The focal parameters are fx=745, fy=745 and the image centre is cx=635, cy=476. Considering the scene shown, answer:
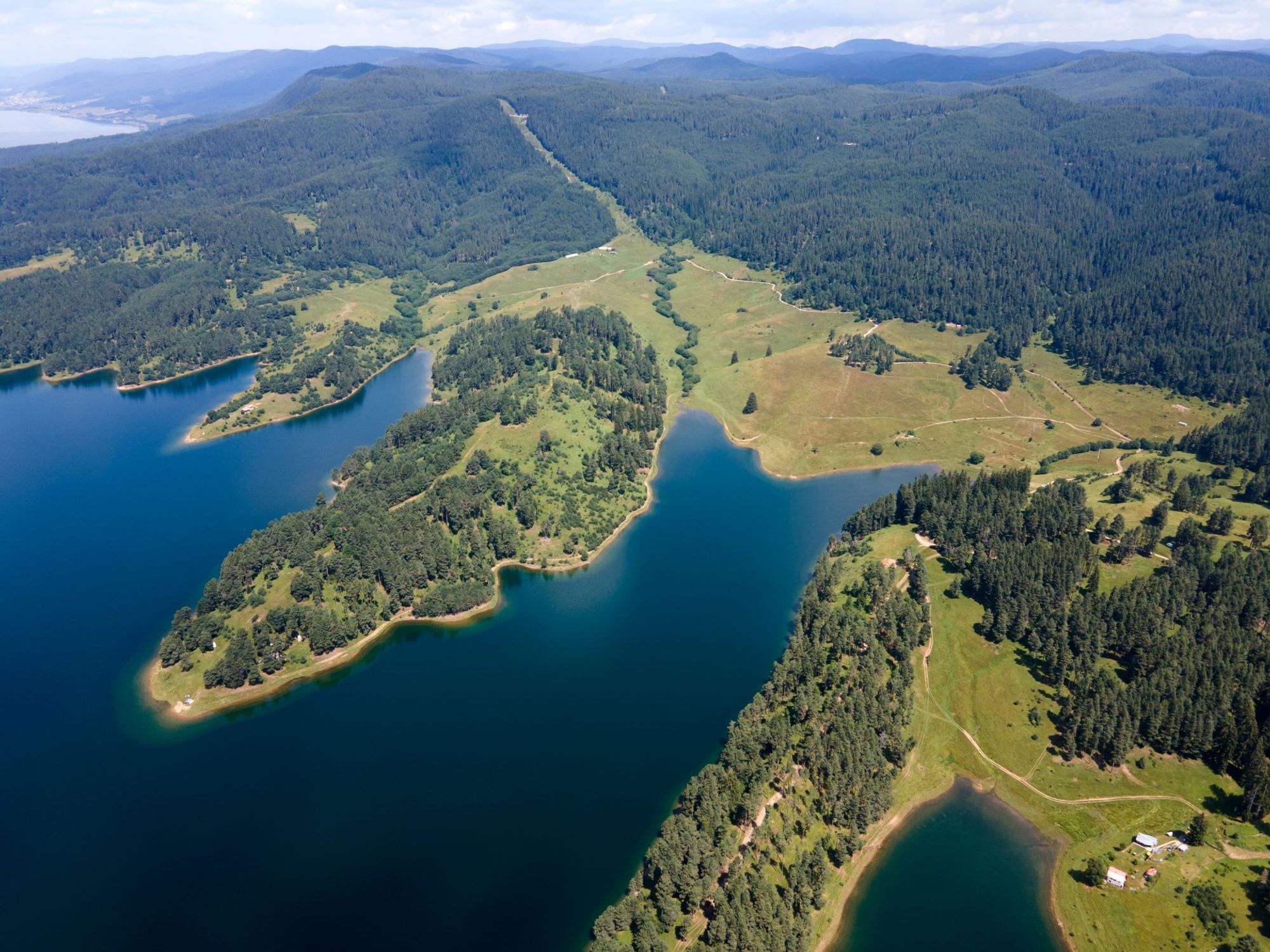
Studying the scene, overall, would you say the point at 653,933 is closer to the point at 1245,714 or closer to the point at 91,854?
the point at 91,854

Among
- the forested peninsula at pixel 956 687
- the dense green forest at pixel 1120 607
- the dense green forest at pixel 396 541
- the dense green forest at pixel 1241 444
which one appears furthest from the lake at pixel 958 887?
the dense green forest at pixel 1241 444

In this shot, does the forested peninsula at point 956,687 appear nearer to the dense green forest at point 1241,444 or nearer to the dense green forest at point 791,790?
the dense green forest at point 791,790

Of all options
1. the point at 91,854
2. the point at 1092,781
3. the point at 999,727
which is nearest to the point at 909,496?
→ the point at 999,727

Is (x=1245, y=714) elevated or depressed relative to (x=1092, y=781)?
elevated

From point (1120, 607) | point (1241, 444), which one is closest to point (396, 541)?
point (1120, 607)

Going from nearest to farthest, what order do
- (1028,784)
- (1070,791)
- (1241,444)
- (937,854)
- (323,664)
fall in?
(937,854), (1070,791), (1028,784), (323,664), (1241,444)

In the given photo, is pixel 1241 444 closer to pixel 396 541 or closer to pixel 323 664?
pixel 396 541
